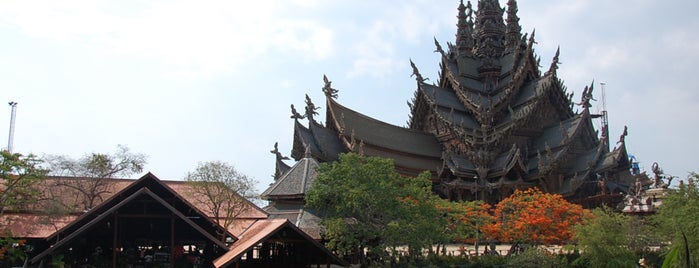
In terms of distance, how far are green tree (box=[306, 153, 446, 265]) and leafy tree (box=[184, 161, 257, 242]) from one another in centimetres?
356

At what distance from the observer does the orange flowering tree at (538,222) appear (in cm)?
2781

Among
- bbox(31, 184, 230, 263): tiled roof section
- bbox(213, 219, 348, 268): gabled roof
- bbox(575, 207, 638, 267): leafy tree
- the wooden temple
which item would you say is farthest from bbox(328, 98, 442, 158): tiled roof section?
bbox(213, 219, 348, 268): gabled roof

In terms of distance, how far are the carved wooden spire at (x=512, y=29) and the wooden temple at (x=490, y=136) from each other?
26cm

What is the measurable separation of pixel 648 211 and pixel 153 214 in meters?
26.6

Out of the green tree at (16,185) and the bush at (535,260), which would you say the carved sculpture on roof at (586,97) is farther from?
the green tree at (16,185)

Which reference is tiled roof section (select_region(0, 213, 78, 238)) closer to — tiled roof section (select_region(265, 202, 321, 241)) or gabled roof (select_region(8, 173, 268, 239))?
gabled roof (select_region(8, 173, 268, 239))

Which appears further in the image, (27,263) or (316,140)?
(316,140)

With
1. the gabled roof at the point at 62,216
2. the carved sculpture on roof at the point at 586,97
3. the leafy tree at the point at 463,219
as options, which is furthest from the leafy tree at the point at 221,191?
the carved sculpture on roof at the point at 586,97

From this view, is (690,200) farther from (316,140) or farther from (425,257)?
(316,140)

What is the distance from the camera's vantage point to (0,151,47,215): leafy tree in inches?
884

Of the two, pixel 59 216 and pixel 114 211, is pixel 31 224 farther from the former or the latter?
pixel 114 211

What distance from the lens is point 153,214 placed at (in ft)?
71.9

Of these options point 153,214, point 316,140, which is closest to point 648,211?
point 316,140

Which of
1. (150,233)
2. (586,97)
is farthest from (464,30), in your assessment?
(150,233)
